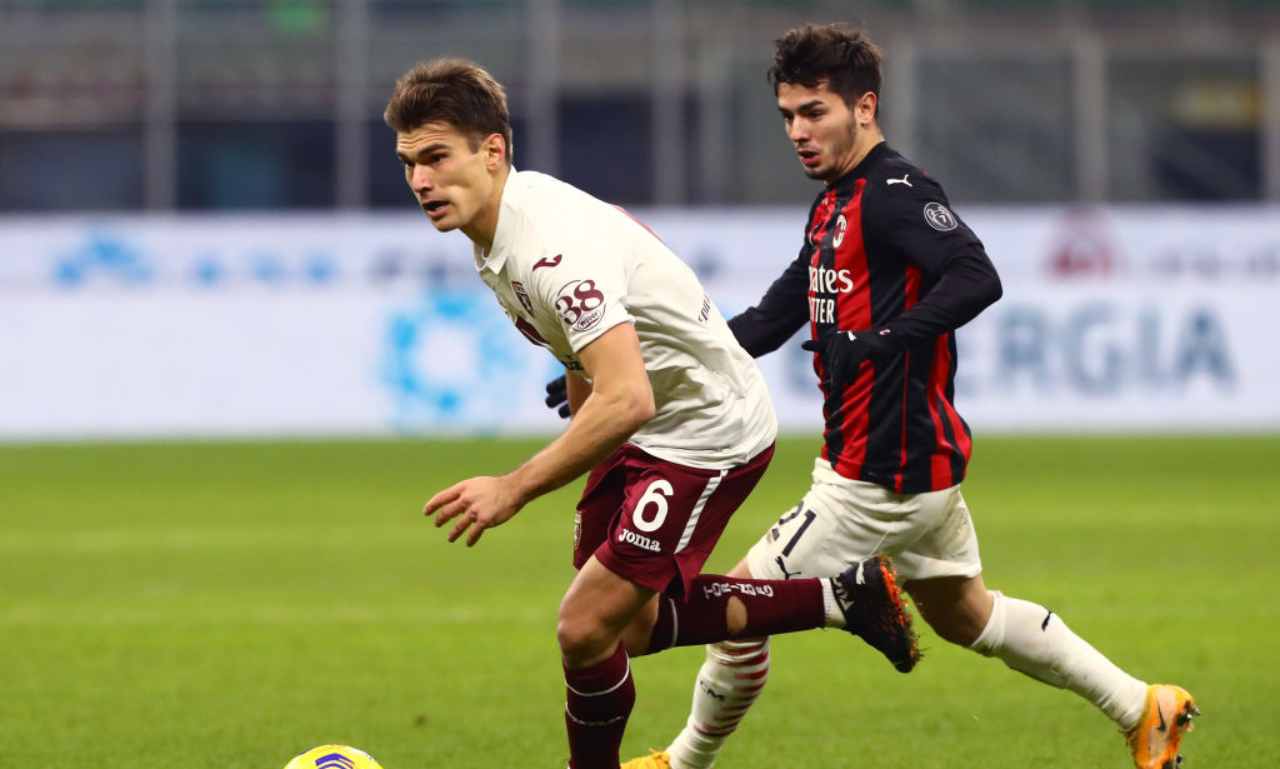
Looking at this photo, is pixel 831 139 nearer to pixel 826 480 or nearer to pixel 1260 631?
pixel 826 480

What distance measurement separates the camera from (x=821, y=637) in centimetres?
853

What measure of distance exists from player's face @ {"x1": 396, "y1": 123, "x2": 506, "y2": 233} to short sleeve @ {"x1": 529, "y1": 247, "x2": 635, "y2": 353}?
0.26 meters

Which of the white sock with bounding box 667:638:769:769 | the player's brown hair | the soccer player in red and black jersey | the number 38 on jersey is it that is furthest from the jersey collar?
the white sock with bounding box 667:638:769:769

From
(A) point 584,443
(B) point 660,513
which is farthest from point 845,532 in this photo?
(A) point 584,443

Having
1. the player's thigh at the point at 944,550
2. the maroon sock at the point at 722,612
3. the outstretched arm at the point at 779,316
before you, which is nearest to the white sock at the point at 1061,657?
the player's thigh at the point at 944,550

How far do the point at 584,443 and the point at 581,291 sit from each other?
355mm

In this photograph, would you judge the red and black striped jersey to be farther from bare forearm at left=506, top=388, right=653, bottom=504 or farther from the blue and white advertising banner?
the blue and white advertising banner

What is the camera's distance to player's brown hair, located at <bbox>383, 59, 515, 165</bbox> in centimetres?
479

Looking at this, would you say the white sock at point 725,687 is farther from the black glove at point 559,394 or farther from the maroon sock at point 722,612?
the black glove at point 559,394

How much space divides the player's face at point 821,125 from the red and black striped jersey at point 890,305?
64 mm

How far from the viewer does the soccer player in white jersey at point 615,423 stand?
4.52 metres

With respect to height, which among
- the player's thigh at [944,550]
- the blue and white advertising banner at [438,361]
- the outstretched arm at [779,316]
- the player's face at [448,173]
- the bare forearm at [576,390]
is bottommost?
the blue and white advertising banner at [438,361]

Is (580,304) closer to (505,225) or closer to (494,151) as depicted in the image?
(505,225)

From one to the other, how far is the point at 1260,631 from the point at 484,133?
4763 millimetres
